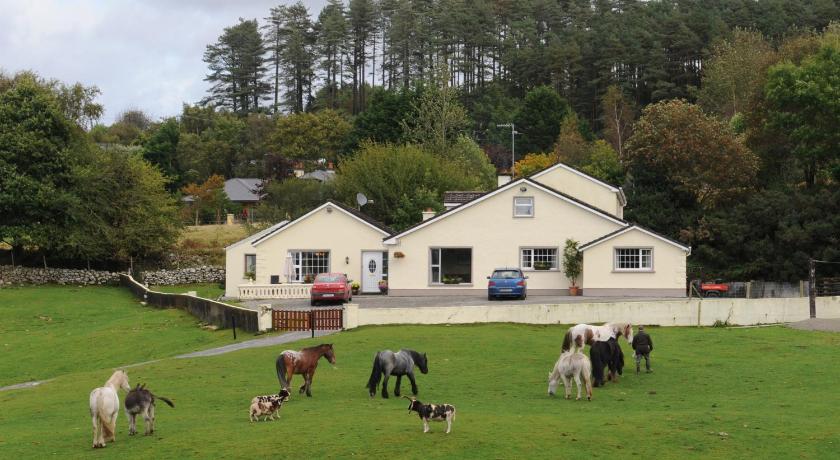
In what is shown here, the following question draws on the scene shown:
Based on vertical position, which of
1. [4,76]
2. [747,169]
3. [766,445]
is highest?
[4,76]

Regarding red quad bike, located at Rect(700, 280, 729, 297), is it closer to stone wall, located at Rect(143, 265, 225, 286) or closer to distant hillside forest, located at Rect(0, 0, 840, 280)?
distant hillside forest, located at Rect(0, 0, 840, 280)

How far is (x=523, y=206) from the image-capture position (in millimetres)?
53156

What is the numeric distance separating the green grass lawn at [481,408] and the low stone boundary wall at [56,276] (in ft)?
126

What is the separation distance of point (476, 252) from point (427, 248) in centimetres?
257

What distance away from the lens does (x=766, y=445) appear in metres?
17.0

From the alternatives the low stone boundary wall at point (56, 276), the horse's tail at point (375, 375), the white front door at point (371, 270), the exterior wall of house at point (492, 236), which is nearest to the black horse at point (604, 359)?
the horse's tail at point (375, 375)

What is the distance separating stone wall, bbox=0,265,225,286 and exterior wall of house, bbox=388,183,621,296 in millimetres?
26492

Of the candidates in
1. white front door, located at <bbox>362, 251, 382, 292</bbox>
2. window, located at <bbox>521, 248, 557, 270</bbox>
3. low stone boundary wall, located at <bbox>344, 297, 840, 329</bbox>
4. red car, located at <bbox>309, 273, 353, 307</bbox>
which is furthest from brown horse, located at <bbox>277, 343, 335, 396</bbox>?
white front door, located at <bbox>362, 251, 382, 292</bbox>

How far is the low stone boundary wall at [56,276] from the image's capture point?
70812 millimetres

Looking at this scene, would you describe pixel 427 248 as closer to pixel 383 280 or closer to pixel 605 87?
pixel 383 280

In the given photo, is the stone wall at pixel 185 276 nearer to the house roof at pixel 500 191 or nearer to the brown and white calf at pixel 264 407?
the house roof at pixel 500 191

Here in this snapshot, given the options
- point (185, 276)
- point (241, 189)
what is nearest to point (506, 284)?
point (185, 276)

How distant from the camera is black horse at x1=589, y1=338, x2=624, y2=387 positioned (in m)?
24.5

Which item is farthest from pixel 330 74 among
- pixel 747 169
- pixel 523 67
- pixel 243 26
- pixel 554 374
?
pixel 554 374
